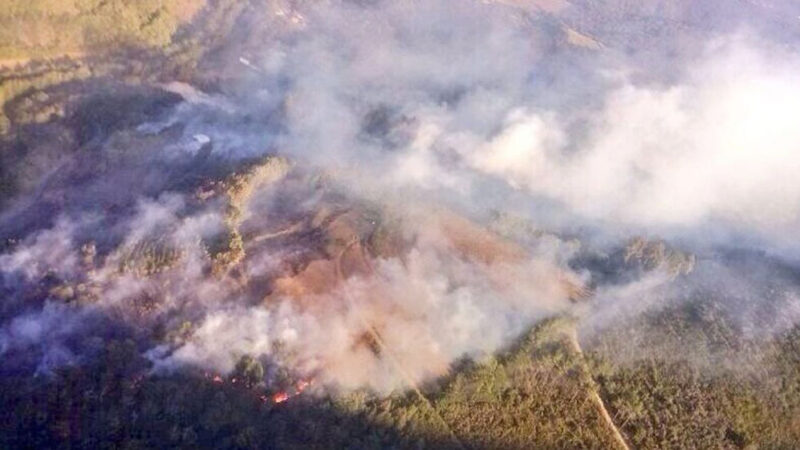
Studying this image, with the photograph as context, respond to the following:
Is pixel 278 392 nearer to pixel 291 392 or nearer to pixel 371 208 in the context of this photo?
pixel 291 392

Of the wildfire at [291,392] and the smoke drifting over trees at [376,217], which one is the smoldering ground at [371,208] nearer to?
the smoke drifting over trees at [376,217]

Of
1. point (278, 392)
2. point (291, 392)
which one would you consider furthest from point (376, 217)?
point (278, 392)

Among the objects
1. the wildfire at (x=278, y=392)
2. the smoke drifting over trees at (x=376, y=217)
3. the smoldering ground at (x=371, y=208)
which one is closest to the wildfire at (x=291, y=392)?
the wildfire at (x=278, y=392)

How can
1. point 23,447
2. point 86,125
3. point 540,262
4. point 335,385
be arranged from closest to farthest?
point 23,447, point 335,385, point 540,262, point 86,125

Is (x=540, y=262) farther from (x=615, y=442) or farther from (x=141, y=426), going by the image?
(x=141, y=426)

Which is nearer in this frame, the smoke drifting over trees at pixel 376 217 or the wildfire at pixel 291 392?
the wildfire at pixel 291 392

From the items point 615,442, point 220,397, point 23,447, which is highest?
point 615,442

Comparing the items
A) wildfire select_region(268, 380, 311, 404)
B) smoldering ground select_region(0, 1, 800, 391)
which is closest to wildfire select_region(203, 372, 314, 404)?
wildfire select_region(268, 380, 311, 404)

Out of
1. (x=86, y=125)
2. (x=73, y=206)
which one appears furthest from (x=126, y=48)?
(x=73, y=206)

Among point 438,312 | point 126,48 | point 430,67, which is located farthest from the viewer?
point 430,67
